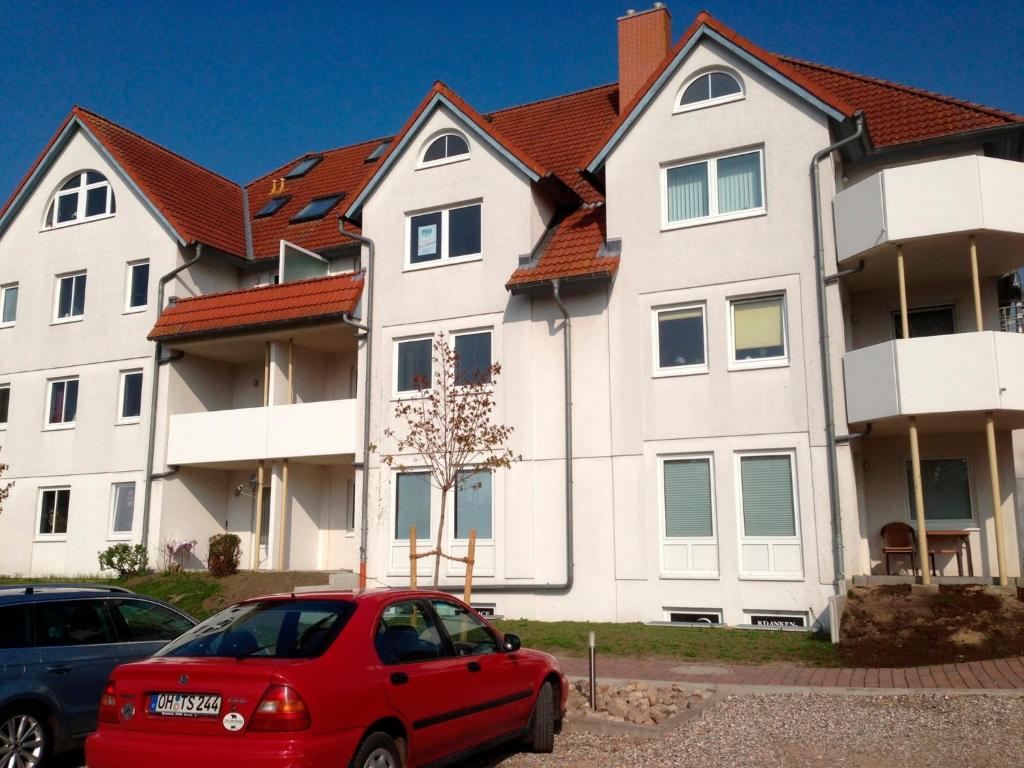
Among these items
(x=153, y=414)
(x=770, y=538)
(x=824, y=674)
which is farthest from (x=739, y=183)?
(x=153, y=414)

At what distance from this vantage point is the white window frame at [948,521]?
17.4 metres

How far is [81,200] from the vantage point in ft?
84.3

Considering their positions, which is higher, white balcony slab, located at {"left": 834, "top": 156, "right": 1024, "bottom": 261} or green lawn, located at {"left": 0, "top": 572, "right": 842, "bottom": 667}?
white balcony slab, located at {"left": 834, "top": 156, "right": 1024, "bottom": 261}

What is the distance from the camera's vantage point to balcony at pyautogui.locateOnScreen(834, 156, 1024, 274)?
15836mm

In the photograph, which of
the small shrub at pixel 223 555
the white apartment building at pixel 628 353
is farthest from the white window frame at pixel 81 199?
the small shrub at pixel 223 555

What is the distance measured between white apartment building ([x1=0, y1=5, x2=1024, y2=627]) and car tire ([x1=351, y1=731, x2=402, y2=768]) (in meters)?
11.1

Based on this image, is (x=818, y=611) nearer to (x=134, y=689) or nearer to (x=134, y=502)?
(x=134, y=689)

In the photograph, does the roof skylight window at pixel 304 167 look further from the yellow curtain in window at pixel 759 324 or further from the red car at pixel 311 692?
the red car at pixel 311 692

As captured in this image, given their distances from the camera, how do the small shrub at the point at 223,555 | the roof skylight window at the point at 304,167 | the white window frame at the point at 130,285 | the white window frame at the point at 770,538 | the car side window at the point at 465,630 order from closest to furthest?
the car side window at the point at 465,630 < the white window frame at the point at 770,538 < the small shrub at the point at 223,555 < the white window frame at the point at 130,285 < the roof skylight window at the point at 304,167

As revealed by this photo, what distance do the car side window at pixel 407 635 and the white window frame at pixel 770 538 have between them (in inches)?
403

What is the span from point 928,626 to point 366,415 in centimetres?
1148

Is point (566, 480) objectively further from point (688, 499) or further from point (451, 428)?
point (451, 428)

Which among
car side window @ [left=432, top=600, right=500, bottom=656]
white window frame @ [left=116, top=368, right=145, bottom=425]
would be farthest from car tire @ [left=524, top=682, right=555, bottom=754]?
white window frame @ [left=116, top=368, right=145, bottom=425]

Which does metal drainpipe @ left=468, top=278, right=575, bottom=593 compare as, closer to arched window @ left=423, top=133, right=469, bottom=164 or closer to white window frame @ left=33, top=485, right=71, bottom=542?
arched window @ left=423, top=133, right=469, bottom=164
